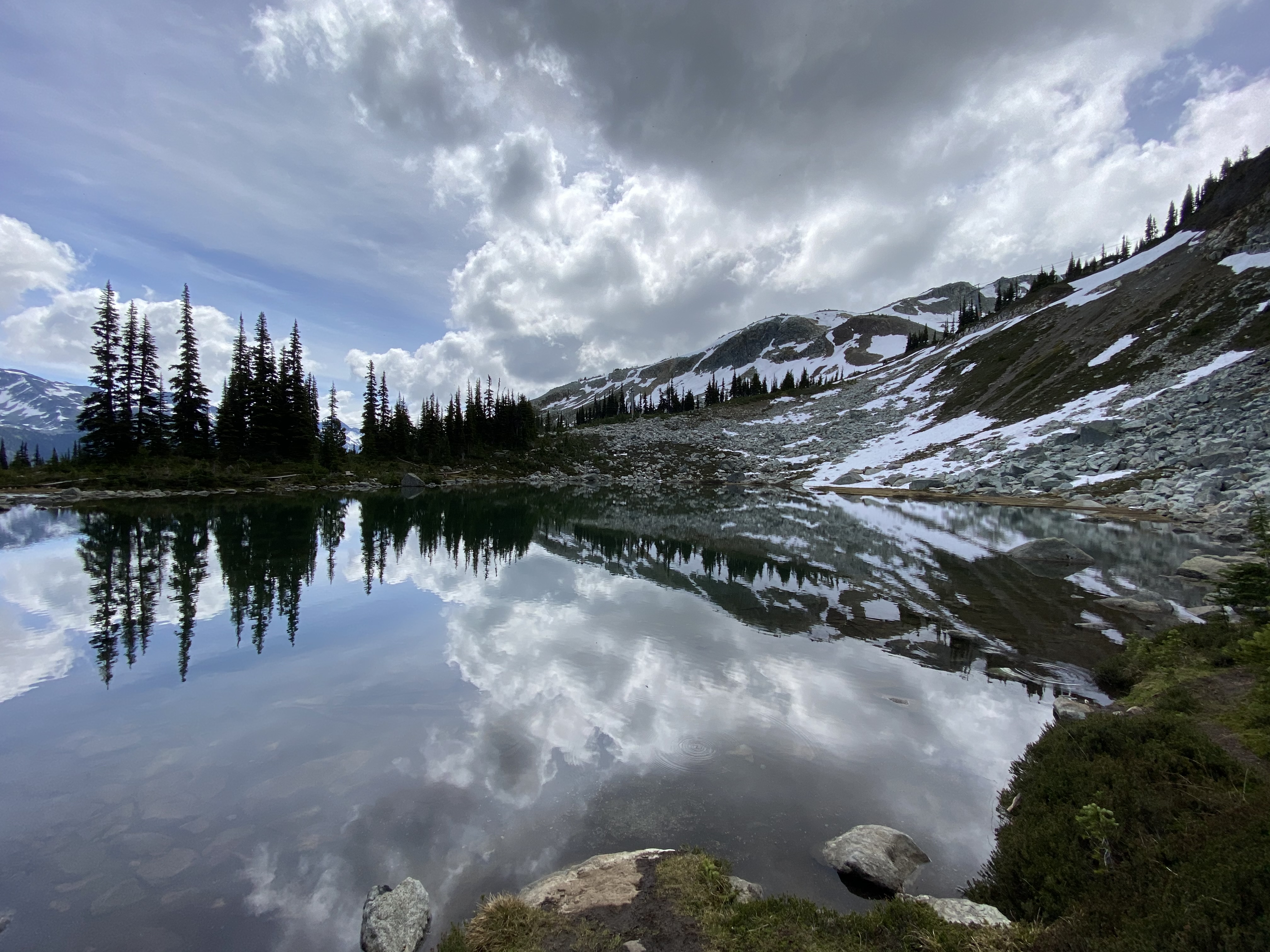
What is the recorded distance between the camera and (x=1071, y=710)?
1044 centimetres

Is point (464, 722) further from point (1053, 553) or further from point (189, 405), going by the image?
point (189, 405)

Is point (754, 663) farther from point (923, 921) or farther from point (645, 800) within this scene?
point (923, 921)

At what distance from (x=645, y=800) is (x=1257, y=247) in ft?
384

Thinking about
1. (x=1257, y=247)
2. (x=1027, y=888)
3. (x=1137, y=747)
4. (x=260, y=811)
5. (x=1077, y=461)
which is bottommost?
(x=260, y=811)

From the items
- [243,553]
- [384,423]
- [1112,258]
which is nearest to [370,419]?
[384,423]

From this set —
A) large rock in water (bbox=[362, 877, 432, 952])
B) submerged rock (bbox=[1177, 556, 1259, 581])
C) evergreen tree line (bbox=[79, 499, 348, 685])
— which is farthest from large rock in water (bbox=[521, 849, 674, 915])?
submerged rock (bbox=[1177, 556, 1259, 581])

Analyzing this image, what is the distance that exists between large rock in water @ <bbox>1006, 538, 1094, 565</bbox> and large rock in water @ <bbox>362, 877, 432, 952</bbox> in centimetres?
2728

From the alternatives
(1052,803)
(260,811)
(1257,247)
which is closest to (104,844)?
(260,811)

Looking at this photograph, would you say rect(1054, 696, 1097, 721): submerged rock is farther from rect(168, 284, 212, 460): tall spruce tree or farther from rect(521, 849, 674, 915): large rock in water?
rect(168, 284, 212, 460): tall spruce tree

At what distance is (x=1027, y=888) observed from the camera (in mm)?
5812

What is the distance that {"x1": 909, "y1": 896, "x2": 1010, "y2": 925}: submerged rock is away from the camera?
16.6 ft

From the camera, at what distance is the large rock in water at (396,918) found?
18.2 feet

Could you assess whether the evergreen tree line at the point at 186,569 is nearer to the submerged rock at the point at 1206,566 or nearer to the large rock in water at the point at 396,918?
the large rock in water at the point at 396,918

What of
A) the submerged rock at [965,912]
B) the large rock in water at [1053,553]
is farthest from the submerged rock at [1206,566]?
the submerged rock at [965,912]
